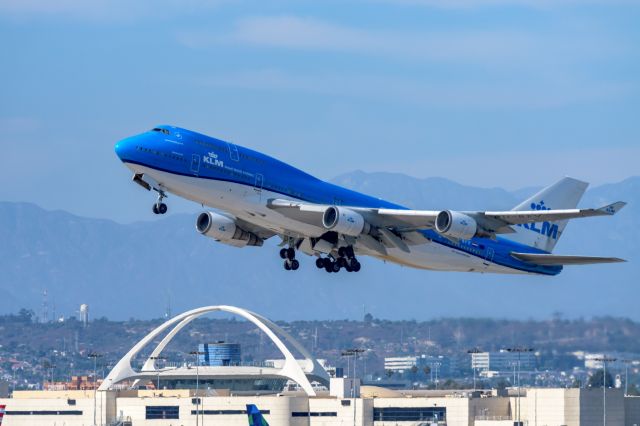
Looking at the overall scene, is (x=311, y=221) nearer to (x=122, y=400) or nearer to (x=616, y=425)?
(x=616, y=425)

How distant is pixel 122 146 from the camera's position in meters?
66.2

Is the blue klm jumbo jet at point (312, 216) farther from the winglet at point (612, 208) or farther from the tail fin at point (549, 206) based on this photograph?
the tail fin at point (549, 206)

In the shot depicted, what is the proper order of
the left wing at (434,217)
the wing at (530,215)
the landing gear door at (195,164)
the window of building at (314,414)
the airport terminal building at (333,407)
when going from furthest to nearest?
the window of building at (314,414), the airport terminal building at (333,407), the left wing at (434,217), the wing at (530,215), the landing gear door at (195,164)

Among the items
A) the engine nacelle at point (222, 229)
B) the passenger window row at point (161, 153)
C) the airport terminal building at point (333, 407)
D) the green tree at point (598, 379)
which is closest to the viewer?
the passenger window row at point (161, 153)

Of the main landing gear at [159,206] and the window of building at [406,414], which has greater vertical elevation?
the main landing gear at [159,206]

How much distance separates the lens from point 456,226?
6881 cm

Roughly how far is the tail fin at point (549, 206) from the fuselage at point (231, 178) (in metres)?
8.50

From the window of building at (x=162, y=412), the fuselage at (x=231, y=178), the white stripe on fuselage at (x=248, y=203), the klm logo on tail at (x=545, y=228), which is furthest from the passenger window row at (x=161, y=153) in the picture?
the window of building at (x=162, y=412)

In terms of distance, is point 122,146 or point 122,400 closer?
point 122,146

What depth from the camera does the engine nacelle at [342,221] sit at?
69250 mm

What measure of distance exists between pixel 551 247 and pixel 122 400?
50.6 metres

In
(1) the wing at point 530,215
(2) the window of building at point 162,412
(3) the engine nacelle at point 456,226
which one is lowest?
(2) the window of building at point 162,412

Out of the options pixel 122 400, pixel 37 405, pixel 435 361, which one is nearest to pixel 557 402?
pixel 122 400

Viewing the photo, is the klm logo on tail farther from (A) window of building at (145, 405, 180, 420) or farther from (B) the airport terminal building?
(A) window of building at (145, 405, 180, 420)
